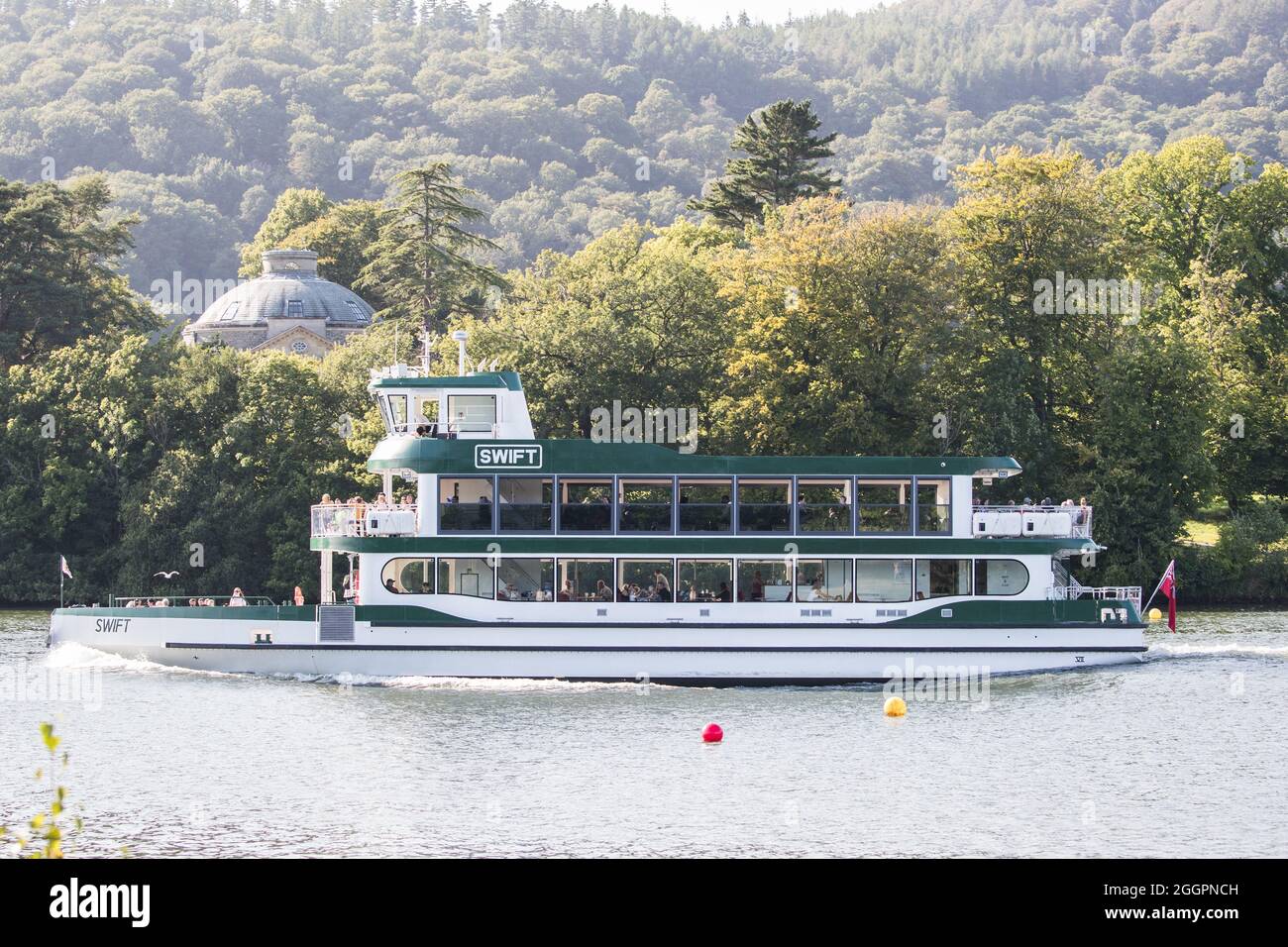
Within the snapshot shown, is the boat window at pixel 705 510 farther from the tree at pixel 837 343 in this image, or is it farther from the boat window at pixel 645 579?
the tree at pixel 837 343

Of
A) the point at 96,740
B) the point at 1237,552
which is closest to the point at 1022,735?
the point at 96,740

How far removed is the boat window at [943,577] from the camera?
132ft

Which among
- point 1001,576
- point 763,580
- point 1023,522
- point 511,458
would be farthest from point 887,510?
point 511,458

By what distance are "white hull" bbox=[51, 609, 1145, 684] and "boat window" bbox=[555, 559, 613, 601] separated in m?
1.01

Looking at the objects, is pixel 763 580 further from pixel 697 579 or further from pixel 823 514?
pixel 823 514

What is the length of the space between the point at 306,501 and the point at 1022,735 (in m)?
35.3

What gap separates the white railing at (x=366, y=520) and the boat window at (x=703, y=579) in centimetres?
594

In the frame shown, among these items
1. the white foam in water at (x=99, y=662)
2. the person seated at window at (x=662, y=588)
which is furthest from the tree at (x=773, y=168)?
the white foam in water at (x=99, y=662)

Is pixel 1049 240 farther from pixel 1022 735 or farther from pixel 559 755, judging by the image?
pixel 559 755

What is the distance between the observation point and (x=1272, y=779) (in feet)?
94.9

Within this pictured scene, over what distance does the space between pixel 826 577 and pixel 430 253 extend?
46506mm

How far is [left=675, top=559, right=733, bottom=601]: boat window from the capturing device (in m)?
40.0

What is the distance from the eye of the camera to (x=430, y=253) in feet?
273
